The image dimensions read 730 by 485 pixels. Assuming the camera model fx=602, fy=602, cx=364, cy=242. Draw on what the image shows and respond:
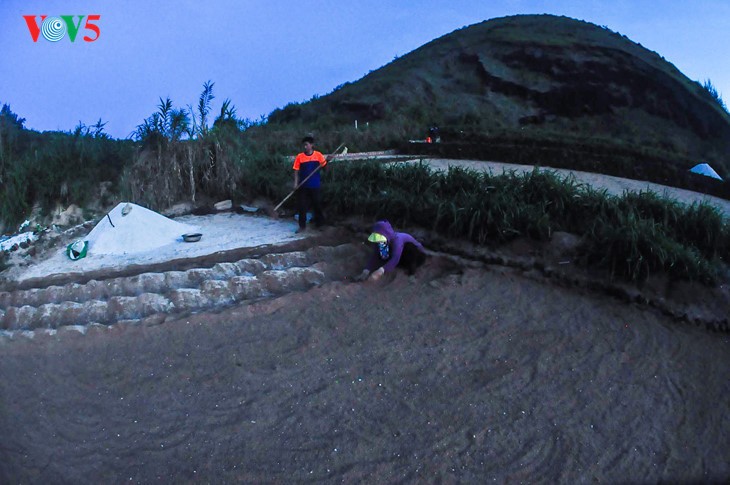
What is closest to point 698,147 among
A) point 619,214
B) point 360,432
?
point 619,214

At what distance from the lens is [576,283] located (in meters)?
5.72

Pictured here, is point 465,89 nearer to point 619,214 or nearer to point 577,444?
point 619,214

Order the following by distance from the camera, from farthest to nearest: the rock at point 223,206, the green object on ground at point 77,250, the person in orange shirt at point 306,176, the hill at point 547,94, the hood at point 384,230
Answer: the hill at point 547,94, the rock at point 223,206, the person in orange shirt at point 306,176, the green object on ground at point 77,250, the hood at point 384,230

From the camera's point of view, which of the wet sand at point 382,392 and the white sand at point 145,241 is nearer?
the wet sand at point 382,392

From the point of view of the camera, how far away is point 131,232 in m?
7.33

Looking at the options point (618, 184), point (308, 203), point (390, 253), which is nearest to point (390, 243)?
point (390, 253)

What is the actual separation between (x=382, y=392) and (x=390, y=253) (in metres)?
1.99

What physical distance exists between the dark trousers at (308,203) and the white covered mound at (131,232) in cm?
149

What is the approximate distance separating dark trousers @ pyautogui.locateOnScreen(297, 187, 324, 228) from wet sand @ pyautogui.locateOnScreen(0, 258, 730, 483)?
1.88m

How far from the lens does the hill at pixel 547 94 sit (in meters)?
24.7

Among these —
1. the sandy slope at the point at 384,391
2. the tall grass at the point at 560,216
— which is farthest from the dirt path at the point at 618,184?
the sandy slope at the point at 384,391

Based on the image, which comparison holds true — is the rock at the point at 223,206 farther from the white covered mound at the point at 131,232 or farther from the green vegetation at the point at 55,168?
the green vegetation at the point at 55,168

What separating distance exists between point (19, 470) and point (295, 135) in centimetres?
1428

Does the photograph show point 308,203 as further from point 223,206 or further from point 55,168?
point 55,168
